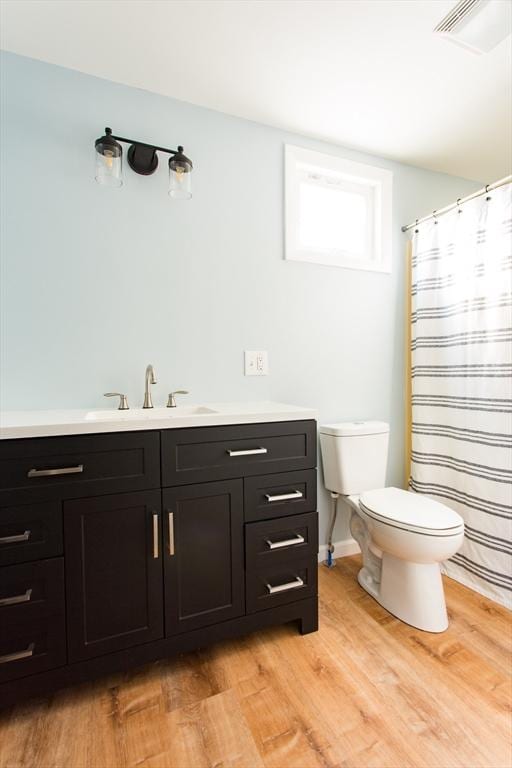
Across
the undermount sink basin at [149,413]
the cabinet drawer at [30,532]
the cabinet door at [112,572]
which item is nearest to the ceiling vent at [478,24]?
the undermount sink basin at [149,413]

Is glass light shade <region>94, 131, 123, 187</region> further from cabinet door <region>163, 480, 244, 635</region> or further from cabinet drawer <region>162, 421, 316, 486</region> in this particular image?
cabinet door <region>163, 480, 244, 635</region>

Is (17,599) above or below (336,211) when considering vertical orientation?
below

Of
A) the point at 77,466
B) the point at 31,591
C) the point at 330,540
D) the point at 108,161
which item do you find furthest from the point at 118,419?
the point at 330,540

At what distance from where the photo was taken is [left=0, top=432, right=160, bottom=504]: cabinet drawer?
1073mm

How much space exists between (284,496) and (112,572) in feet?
2.14

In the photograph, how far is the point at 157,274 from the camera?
1.68 m

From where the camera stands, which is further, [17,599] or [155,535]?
[155,535]

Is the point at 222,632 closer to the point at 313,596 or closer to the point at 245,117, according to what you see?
the point at 313,596

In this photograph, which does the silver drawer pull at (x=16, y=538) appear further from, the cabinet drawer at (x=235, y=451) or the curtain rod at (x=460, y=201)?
the curtain rod at (x=460, y=201)

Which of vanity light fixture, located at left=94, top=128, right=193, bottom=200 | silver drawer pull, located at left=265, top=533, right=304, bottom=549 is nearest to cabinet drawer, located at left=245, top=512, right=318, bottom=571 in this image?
silver drawer pull, located at left=265, top=533, right=304, bottom=549

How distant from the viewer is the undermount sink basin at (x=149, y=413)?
1.46 m

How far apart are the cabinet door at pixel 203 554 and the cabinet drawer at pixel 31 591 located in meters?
0.33

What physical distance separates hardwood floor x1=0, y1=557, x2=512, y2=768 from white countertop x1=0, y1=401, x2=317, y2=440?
0.89 meters

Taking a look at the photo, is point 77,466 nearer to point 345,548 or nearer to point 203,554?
point 203,554
